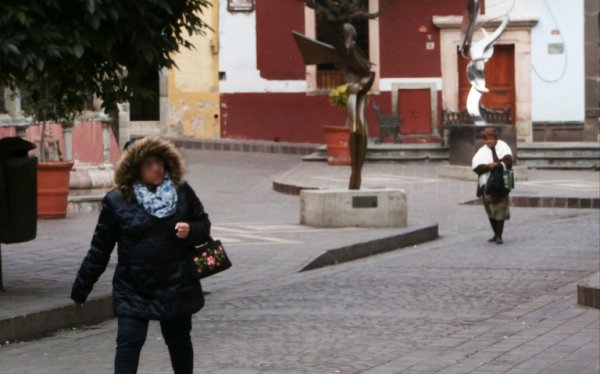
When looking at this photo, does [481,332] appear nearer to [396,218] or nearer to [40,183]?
[396,218]

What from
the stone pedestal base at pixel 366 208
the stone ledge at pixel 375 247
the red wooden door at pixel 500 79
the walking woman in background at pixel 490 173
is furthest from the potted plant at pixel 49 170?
the red wooden door at pixel 500 79

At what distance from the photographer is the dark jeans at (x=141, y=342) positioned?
25.1ft

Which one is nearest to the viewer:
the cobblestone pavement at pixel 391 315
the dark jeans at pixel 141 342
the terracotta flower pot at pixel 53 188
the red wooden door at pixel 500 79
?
the dark jeans at pixel 141 342

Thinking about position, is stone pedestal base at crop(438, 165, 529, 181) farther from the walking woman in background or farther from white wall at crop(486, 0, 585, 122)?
the walking woman in background

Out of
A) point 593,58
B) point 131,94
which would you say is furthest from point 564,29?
point 131,94

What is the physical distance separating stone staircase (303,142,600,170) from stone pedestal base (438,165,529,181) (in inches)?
139

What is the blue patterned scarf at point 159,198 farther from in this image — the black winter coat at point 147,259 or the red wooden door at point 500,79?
the red wooden door at point 500,79

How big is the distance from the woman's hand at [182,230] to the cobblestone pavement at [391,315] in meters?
1.70

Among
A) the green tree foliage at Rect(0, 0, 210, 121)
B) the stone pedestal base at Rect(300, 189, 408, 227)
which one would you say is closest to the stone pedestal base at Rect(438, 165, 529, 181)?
the stone pedestal base at Rect(300, 189, 408, 227)

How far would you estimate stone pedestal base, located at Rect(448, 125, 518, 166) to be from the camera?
26500 millimetres

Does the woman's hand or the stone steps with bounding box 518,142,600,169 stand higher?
the woman's hand

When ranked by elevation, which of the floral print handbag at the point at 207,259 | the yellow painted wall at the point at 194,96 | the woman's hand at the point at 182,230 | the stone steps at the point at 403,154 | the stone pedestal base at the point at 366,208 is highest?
the yellow painted wall at the point at 194,96

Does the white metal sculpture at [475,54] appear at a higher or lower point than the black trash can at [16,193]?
higher

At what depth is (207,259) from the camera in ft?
25.7
